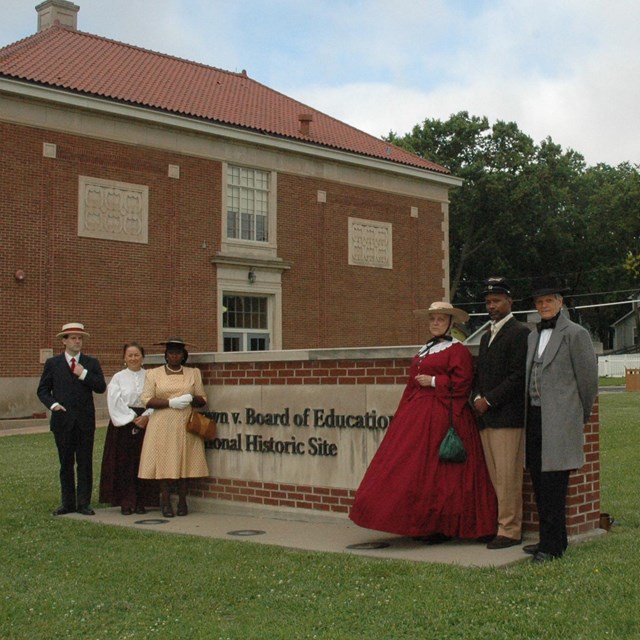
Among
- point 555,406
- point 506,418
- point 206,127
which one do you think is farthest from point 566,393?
point 206,127

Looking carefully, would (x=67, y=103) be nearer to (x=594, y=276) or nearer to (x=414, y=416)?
(x=414, y=416)

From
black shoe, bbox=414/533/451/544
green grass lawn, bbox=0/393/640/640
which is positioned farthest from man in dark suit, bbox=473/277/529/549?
green grass lawn, bbox=0/393/640/640

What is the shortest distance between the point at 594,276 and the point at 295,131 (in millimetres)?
33713

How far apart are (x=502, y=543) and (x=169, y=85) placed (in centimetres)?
2320

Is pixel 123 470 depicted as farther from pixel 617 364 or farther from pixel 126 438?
pixel 617 364

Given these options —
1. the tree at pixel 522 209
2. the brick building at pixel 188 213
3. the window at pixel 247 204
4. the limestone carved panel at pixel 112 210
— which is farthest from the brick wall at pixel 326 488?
the tree at pixel 522 209

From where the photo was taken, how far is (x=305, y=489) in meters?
8.91

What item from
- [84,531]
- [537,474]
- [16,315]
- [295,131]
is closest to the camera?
[537,474]

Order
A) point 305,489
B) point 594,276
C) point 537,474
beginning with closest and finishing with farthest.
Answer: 1. point 537,474
2. point 305,489
3. point 594,276

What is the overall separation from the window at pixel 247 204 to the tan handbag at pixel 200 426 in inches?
715

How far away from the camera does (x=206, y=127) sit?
26297mm

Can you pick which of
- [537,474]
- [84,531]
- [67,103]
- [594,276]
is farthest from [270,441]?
[594,276]

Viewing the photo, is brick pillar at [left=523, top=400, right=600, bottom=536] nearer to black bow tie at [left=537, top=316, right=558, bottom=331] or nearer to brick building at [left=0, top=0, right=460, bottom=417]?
black bow tie at [left=537, top=316, right=558, bottom=331]

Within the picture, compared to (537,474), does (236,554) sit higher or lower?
lower
